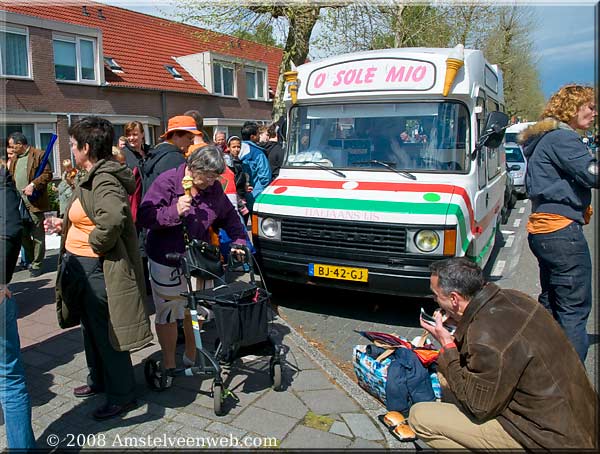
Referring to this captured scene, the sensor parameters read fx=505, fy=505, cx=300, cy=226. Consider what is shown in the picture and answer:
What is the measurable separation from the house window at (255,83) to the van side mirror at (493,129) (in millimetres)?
25751

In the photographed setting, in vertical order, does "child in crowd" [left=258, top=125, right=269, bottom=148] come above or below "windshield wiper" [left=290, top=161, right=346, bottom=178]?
above

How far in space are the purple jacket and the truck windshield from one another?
7.39 feet

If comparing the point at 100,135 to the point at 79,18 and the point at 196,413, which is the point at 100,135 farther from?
the point at 79,18

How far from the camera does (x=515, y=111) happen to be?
149 ft

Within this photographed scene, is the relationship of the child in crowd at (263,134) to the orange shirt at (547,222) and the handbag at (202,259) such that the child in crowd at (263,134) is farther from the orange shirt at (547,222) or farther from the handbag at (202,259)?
the orange shirt at (547,222)

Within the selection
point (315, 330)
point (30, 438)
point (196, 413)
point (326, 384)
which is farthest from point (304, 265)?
point (30, 438)

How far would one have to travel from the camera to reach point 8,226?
2.62 meters

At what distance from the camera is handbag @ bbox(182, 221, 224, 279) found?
11.7ft

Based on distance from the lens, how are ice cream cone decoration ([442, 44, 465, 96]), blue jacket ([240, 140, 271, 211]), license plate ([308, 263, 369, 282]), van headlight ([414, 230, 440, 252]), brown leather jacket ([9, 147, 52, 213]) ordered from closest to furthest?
van headlight ([414, 230, 440, 252]), license plate ([308, 263, 369, 282]), ice cream cone decoration ([442, 44, 465, 96]), blue jacket ([240, 140, 271, 211]), brown leather jacket ([9, 147, 52, 213])

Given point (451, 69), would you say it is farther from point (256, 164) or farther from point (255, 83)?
point (255, 83)

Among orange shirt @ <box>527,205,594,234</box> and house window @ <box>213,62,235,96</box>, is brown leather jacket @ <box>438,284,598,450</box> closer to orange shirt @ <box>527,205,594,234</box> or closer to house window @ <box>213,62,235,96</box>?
orange shirt @ <box>527,205,594,234</box>

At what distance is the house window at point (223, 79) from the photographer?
27.3 m

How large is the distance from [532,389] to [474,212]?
3.30 metres

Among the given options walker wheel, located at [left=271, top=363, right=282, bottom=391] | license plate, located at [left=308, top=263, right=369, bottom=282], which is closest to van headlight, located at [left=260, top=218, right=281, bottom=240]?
license plate, located at [left=308, top=263, right=369, bottom=282]
